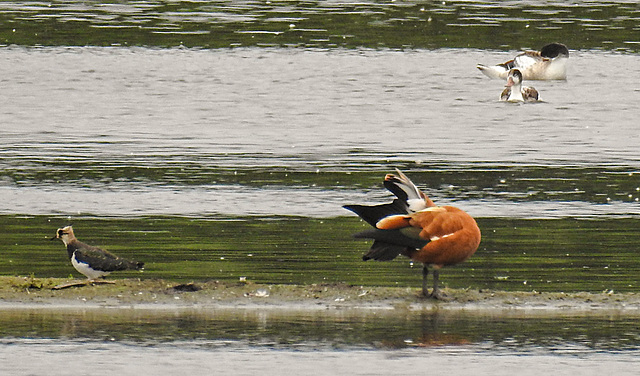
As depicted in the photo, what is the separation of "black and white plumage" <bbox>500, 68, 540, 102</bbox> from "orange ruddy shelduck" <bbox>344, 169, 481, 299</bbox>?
13513 mm

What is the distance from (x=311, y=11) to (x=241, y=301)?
93.7 ft

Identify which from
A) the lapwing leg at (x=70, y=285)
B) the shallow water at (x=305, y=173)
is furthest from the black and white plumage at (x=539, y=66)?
the lapwing leg at (x=70, y=285)

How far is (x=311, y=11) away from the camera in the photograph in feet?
124

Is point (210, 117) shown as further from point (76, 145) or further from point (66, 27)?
point (66, 27)

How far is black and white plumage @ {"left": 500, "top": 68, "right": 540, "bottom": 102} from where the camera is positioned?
76.2 ft

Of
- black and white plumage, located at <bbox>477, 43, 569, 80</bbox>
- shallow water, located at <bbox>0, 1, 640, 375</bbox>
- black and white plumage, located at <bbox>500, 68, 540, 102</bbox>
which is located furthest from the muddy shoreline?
black and white plumage, located at <bbox>477, 43, 569, 80</bbox>

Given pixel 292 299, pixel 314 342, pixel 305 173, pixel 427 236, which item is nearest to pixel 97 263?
pixel 292 299

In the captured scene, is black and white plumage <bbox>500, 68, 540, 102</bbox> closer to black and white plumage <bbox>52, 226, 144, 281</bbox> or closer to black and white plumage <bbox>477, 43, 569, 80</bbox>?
black and white plumage <bbox>477, 43, 569, 80</bbox>

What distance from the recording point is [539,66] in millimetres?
26734

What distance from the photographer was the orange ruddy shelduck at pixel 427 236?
9.68m

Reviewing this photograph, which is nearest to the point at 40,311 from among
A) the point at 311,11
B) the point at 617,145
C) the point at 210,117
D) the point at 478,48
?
the point at 617,145

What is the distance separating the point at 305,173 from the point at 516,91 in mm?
8342

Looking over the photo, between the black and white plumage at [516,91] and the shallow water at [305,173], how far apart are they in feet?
1.15

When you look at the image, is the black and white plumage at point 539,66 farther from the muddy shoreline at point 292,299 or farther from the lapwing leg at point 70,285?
the lapwing leg at point 70,285
